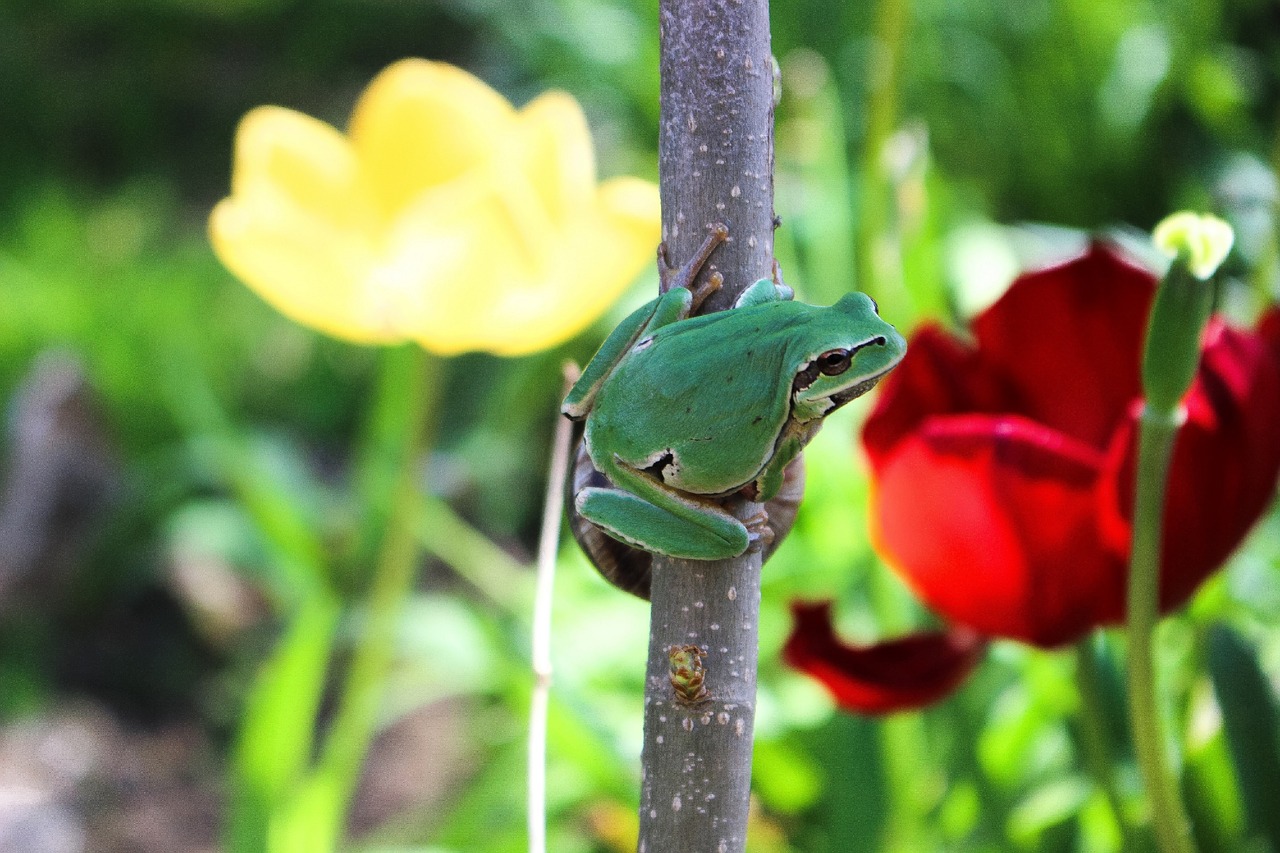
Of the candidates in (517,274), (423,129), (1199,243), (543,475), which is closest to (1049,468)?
(1199,243)

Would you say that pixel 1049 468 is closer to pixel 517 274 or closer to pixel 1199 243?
pixel 1199 243

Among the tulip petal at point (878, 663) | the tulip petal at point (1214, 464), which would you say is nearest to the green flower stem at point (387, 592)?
the tulip petal at point (878, 663)

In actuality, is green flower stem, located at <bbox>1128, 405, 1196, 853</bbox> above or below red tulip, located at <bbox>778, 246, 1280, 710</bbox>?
below

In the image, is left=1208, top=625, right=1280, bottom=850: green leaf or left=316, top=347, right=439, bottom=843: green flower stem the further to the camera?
left=316, top=347, right=439, bottom=843: green flower stem

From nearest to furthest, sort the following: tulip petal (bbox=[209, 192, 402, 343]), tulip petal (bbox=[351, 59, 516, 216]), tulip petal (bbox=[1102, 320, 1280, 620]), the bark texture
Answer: the bark texture → tulip petal (bbox=[1102, 320, 1280, 620]) → tulip petal (bbox=[209, 192, 402, 343]) → tulip petal (bbox=[351, 59, 516, 216])

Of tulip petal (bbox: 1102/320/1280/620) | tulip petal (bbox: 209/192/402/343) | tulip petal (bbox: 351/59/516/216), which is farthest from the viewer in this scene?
tulip petal (bbox: 351/59/516/216)

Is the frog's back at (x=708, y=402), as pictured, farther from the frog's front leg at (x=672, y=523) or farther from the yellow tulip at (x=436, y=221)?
the yellow tulip at (x=436, y=221)

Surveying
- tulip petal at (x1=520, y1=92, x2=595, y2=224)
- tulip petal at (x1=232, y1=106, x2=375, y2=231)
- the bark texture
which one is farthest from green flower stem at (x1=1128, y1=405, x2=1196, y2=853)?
tulip petal at (x1=232, y1=106, x2=375, y2=231)

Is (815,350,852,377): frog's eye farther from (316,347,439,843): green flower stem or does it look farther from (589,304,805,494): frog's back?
(316,347,439,843): green flower stem
